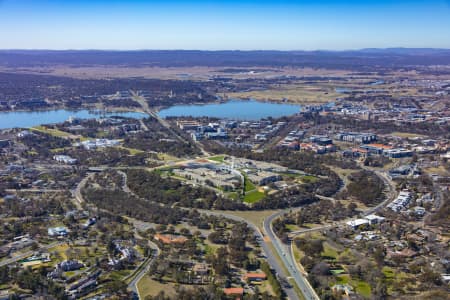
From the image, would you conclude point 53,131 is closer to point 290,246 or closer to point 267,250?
point 267,250

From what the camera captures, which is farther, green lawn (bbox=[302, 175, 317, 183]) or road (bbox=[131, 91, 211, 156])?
road (bbox=[131, 91, 211, 156])

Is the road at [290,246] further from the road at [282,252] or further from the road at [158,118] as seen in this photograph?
the road at [158,118]

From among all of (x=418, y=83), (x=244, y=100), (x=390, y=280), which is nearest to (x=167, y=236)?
(x=390, y=280)

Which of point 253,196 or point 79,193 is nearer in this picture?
point 253,196

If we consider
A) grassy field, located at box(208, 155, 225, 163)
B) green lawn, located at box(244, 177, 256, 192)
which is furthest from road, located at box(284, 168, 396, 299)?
grassy field, located at box(208, 155, 225, 163)

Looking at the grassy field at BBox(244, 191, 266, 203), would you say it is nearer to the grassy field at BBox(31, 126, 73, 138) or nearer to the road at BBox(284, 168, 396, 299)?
the road at BBox(284, 168, 396, 299)

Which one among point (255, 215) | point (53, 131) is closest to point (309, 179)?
point (255, 215)

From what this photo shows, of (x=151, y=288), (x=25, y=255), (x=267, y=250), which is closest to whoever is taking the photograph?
(x=151, y=288)
